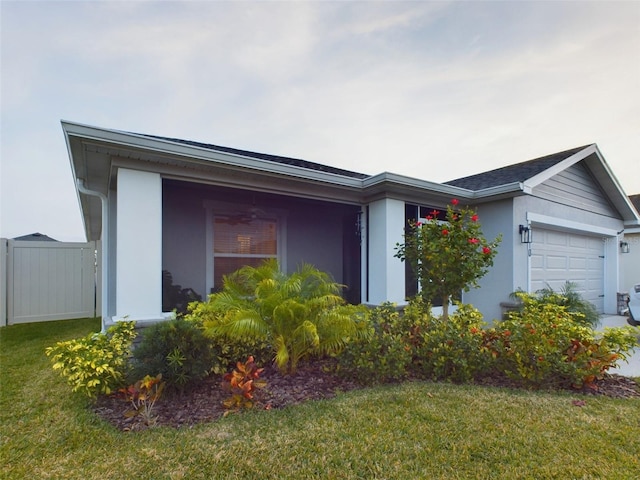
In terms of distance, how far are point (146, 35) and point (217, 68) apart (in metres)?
1.59

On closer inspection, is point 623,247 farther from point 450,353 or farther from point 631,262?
point 450,353

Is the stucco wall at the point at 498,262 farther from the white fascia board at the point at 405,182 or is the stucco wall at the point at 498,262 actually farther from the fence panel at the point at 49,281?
the fence panel at the point at 49,281

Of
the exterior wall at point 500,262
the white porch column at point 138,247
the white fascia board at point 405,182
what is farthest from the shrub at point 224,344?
the exterior wall at point 500,262

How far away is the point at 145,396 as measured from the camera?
2961 mm

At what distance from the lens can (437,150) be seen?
10.2 metres

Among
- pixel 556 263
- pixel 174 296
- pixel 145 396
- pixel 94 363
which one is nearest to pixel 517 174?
pixel 556 263

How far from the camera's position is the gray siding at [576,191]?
774cm

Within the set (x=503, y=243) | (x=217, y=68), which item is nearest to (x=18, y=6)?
(x=217, y=68)

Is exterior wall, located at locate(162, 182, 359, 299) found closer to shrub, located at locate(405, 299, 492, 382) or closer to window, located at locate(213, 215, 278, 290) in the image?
window, located at locate(213, 215, 278, 290)

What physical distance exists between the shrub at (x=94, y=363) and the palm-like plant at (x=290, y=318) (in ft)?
2.97

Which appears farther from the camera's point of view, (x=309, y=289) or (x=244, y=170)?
(x=244, y=170)

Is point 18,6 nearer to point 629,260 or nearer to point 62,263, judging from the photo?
point 62,263

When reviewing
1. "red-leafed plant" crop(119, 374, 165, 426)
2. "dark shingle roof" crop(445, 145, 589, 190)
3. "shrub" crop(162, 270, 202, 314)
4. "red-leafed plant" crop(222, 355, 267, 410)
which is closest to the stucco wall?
"dark shingle roof" crop(445, 145, 589, 190)

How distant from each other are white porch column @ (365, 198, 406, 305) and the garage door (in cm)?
344
